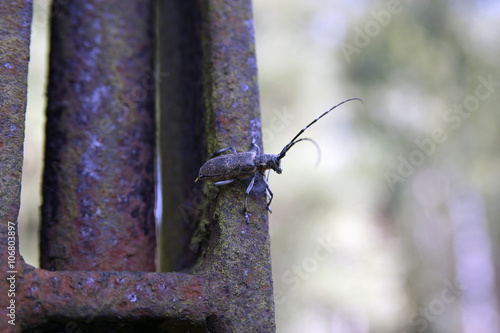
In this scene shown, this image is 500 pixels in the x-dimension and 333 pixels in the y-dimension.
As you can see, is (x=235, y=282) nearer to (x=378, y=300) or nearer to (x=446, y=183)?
(x=378, y=300)

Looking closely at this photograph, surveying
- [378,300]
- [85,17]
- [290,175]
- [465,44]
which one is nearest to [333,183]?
[290,175]

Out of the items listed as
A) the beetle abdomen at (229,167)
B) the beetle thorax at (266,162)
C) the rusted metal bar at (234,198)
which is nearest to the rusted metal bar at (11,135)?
the rusted metal bar at (234,198)

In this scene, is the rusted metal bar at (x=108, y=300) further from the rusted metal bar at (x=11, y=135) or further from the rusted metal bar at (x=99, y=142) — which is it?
the rusted metal bar at (x=99, y=142)

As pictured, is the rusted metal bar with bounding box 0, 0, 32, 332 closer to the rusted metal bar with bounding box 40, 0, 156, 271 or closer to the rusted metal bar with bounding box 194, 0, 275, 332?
the rusted metal bar with bounding box 40, 0, 156, 271

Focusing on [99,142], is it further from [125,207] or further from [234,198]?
[234,198]

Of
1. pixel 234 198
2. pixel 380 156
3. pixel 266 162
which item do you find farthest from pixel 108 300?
pixel 380 156
